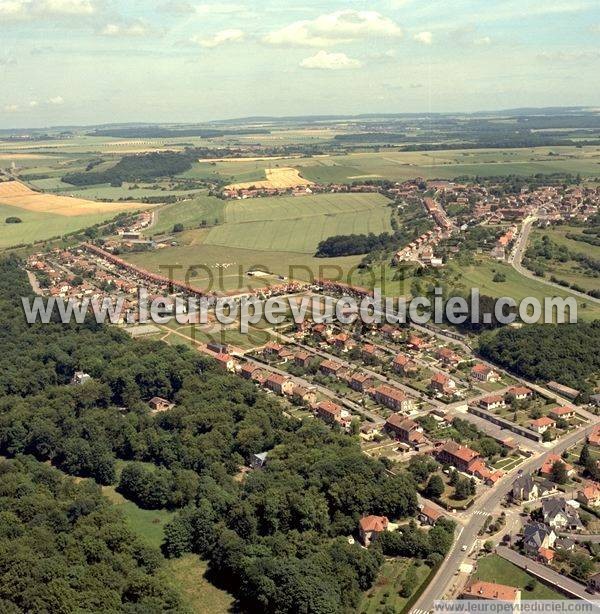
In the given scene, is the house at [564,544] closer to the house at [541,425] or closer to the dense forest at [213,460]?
the dense forest at [213,460]

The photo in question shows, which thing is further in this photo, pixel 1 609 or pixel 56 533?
pixel 56 533

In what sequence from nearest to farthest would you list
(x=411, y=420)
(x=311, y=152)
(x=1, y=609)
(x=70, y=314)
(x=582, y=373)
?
(x=1, y=609), (x=411, y=420), (x=582, y=373), (x=70, y=314), (x=311, y=152)

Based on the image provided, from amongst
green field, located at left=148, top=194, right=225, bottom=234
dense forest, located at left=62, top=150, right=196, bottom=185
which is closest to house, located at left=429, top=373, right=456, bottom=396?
green field, located at left=148, top=194, right=225, bottom=234

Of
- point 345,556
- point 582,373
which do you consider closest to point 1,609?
point 345,556

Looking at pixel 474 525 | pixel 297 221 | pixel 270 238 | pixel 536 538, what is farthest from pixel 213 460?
pixel 297 221

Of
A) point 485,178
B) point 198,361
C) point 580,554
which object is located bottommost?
point 580,554

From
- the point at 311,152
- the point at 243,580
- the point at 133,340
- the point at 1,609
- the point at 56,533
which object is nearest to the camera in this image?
the point at 1,609

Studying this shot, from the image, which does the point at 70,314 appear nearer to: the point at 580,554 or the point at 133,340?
the point at 133,340
